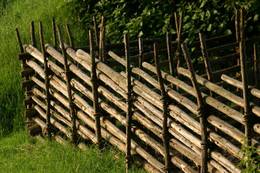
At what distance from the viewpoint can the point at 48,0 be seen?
12.1m

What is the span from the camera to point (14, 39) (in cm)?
1052

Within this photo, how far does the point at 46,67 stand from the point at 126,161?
6.40 ft

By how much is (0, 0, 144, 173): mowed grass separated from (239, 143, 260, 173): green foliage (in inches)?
68.3

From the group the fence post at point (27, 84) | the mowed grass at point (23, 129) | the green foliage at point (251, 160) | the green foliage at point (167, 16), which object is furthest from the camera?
the fence post at point (27, 84)

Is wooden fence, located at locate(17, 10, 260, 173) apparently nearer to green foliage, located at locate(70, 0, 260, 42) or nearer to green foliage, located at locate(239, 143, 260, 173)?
green foliage, located at locate(239, 143, 260, 173)

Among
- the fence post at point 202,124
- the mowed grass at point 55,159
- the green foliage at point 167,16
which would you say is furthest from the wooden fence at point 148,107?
the green foliage at point 167,16

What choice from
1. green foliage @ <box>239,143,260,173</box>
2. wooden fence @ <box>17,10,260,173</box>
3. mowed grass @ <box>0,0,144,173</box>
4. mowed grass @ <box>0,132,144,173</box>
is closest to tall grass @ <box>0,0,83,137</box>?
mowed grass @ <box>0,0,144,173</box>

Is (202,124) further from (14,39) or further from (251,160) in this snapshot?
(14,39)

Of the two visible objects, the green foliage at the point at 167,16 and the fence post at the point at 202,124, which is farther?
the green foliage at the point at 167,16

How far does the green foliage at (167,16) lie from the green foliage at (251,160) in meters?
3.24

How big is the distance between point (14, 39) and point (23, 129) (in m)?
2.47

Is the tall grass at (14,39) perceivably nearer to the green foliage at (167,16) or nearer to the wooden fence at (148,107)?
the wooden fence at (148,107)

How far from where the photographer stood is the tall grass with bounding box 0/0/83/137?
8.84 metres

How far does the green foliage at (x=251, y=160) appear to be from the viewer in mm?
4504
